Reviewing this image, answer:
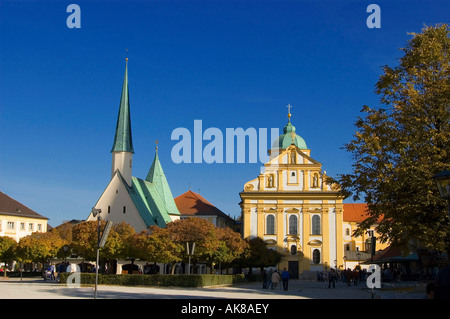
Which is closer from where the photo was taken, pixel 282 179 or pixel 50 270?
pixel 50 270

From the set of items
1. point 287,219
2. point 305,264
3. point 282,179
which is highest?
point 282,179

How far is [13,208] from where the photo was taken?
8438cm

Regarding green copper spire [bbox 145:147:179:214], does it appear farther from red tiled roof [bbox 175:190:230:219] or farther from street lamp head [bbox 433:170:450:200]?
street lamp head [bbox 433:170:450:200]

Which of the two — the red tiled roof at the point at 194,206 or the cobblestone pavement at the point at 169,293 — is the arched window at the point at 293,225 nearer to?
the red tiled roof at the point at 194,206

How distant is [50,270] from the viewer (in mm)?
51906

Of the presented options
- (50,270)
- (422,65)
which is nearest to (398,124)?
(422,65)

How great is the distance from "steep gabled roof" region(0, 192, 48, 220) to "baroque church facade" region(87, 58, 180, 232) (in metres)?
18.2

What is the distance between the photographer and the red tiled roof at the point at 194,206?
9350 centimetres

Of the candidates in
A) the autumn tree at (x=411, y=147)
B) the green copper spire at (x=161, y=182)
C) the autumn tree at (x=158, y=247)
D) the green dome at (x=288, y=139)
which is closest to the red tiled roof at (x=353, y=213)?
the green dome at (x=288, y=139)

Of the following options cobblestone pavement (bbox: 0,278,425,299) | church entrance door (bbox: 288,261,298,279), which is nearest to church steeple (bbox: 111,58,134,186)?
church entrance door (bbox: 288,261,298,279)

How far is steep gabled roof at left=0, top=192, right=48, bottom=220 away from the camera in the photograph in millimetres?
82675

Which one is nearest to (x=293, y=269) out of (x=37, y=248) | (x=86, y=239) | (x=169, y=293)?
(x=37, y=248)
